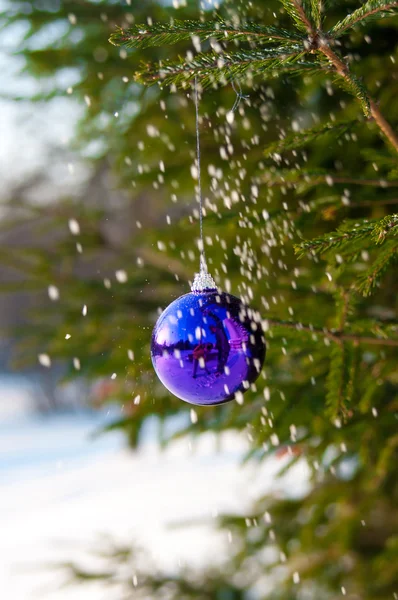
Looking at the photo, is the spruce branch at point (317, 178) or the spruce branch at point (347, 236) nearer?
Result: the spruce branch at point (347, 236)

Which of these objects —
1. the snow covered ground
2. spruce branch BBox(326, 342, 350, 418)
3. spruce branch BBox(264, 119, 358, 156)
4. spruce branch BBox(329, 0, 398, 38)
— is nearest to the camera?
spruce branch BBox(329, 0, 398, 38)

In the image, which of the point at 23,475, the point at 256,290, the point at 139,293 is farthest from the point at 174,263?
the point at 23,475

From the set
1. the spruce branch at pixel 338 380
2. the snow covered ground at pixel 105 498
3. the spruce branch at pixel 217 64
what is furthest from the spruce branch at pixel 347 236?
the snow covered ground at pixel 105 498

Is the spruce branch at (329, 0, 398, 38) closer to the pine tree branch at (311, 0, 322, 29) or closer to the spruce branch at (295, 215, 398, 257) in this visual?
the pine tree branch at (311, 0, 322, 29)

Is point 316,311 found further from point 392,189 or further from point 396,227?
point 396,227

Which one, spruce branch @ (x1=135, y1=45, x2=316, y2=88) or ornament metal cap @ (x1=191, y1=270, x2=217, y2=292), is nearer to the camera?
spruce branch @ (x1=135, y1=45, x2=316, y2=88)

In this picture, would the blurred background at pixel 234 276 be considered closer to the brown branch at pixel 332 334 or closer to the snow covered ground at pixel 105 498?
the brown branch at pixel 332 334

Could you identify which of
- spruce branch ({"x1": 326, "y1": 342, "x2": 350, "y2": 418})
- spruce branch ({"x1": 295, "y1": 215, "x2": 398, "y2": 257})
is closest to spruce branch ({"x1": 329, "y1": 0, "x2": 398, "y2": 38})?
spruce branch ({"x1": 295, "y1": 215, "x2": 398, "y2": 257})
